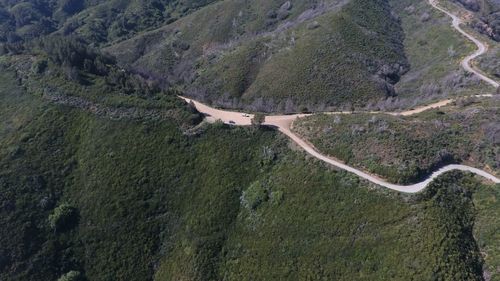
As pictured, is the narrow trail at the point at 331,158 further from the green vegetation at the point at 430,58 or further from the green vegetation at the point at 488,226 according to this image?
the green vegetation at the point at 488,226

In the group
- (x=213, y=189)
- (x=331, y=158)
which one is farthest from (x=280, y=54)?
(x=213, y=189)

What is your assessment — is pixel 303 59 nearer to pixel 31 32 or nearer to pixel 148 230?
pixel 148 230

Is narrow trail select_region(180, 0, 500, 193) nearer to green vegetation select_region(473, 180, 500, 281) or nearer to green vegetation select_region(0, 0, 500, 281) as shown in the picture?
green vegetation select_region(0, 0, 500, 281)

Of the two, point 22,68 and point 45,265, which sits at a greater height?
point 22,68

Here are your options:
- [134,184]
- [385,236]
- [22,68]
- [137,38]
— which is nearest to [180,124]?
[134,184]

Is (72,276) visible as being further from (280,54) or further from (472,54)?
(472,54)

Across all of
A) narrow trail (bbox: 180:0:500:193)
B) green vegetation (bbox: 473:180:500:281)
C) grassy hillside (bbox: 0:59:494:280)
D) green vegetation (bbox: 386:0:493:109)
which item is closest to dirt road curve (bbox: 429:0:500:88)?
narrow trail (bbox: 180:0:500:193)
